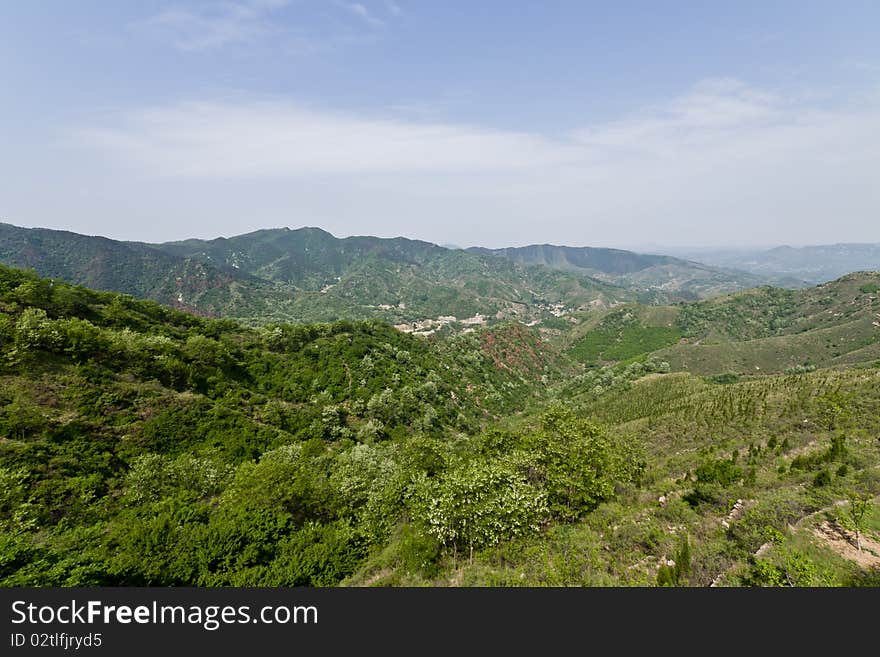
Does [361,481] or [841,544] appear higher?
[841,544]

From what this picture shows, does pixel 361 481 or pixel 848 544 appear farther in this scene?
pixel 361 481

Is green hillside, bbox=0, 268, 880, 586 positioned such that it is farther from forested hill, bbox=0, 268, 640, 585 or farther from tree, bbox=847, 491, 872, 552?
tree, bbox=847, 491, 872, 552

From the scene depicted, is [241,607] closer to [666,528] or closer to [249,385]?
[666,528]

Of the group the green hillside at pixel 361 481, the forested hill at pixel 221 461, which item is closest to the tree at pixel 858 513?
the green hillside at pixel 361 481

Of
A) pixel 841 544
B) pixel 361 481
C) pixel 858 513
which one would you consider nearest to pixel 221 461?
pixel 361 481

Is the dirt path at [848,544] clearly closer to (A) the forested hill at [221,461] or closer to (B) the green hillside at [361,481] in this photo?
(B) the green hillside at [361,481]

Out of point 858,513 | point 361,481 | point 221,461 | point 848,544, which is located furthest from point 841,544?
point 221,461

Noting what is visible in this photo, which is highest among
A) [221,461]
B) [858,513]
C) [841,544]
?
[858,513]

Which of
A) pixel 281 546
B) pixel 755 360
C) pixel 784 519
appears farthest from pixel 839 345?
pixel 281 546

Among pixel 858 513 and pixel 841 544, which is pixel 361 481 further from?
pixel 858 513

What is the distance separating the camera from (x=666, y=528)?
2764cm

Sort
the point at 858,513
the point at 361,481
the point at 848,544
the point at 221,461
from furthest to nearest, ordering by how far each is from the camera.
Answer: the point at 221,461 < the point at 361,481 < the point at 858,513 < the point at 848,544

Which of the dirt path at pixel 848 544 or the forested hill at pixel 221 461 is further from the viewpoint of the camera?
the forested hill at pixel 221 461

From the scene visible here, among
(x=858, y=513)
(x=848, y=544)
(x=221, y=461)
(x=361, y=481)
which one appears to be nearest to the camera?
(x=848, y=544)
